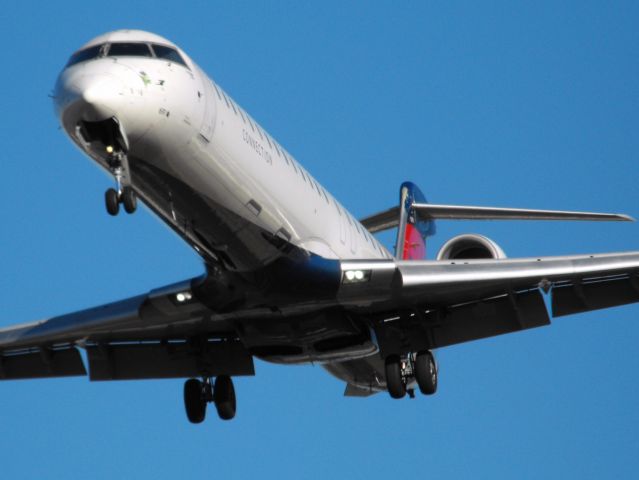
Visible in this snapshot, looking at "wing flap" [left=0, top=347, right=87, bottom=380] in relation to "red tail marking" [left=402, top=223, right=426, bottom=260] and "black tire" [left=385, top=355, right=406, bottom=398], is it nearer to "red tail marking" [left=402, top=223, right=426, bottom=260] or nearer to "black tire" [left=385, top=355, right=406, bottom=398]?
"black tire" [left=385, top=355, right=406, bottom=398]

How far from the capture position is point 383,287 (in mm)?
21594

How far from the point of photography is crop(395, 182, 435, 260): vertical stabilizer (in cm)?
2774

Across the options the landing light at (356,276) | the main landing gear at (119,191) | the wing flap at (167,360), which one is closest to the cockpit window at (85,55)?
the main landing gear at (119,191)

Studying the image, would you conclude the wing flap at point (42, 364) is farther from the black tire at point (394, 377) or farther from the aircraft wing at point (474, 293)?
the aircraft wing at point (474, 293)

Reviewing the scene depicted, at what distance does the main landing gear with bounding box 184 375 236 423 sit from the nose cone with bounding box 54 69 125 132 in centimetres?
731

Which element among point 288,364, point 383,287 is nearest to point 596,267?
point 383,287

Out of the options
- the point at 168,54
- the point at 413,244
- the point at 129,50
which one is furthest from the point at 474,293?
the point at 129,50

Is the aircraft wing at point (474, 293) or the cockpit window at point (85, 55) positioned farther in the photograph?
the aircraft wing at point (474, 293)

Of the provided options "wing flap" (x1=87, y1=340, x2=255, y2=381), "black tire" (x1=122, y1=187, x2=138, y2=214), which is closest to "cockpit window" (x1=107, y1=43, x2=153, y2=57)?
"black tire" (x1=122, y1=187, x2=138, y2=214)

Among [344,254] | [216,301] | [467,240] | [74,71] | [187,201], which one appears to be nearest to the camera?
[74,71]

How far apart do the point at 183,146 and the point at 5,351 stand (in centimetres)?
809

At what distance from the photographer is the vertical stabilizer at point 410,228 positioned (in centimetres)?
2774

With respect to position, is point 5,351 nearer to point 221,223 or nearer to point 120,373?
point 120,373

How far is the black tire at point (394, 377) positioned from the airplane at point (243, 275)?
2 cm
